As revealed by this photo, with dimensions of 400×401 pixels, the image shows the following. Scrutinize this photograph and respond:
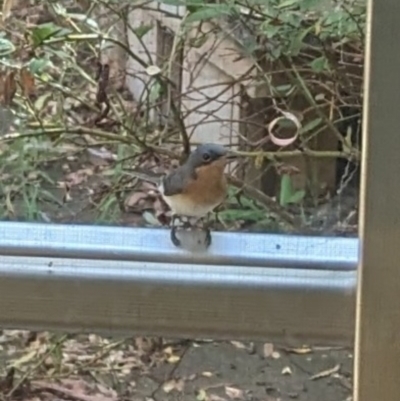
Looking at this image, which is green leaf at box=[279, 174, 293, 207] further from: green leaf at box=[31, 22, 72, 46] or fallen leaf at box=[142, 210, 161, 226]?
green leaf at box=[31, 22, 72, 46]

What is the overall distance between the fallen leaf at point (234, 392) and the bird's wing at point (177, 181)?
18cm

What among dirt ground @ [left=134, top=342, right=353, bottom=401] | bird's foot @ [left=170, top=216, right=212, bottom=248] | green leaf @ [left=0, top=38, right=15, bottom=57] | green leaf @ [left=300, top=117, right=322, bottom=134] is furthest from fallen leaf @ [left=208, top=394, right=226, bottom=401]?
green leaf @ [left=0, top=38, right=15, bottom=57]

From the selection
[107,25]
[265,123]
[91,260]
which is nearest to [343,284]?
[91,260]

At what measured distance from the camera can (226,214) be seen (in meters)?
0.71

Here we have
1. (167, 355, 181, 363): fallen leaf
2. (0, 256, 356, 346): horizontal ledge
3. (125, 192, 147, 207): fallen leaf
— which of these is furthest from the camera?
(125, 192, 147, 207): fallen leaf

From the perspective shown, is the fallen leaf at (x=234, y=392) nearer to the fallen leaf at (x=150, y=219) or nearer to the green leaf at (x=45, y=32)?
the fallen leaf at (x=150, y=219)

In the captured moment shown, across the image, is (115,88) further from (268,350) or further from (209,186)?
(268,350)

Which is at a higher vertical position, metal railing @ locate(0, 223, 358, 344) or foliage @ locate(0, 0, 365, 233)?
foliage @ locate(0, 0, 365, 233)

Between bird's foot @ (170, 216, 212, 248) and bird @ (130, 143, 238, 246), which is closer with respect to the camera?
bird's foot @ (170, 216, 212, 248)

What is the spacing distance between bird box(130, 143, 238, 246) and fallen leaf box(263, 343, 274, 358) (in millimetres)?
154

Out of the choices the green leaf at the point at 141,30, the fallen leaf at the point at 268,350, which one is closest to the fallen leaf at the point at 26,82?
the green leaf at the point at 141,30

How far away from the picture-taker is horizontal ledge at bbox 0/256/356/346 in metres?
0.51

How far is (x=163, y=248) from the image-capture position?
0.54m

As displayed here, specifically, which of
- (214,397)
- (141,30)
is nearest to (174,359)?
(214,397)
